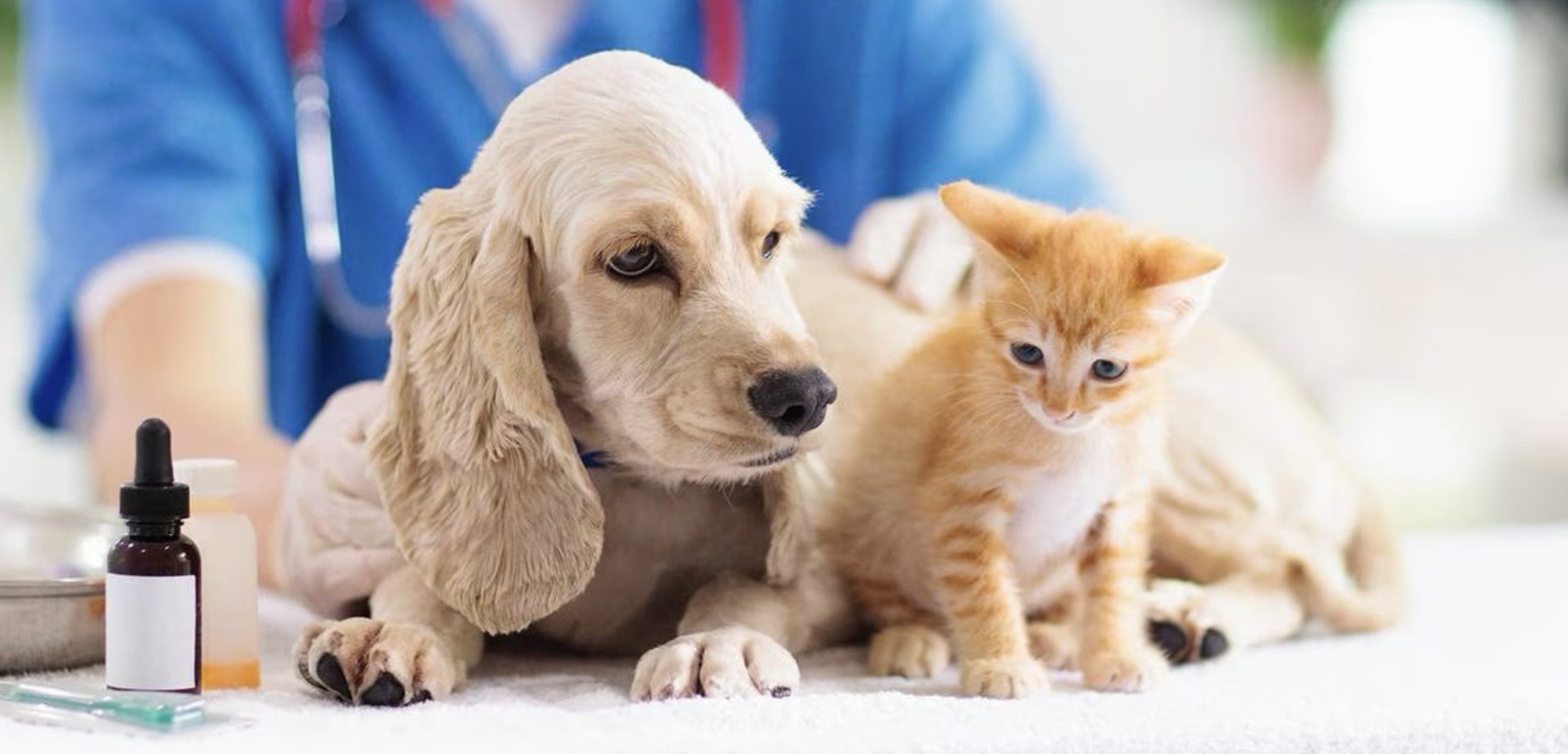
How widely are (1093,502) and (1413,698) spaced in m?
0.22

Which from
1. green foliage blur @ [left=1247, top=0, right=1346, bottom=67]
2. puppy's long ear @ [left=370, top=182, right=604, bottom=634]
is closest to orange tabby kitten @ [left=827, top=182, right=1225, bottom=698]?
puppy's long ear @ [left=370, top=182, right=604, bottom=634]

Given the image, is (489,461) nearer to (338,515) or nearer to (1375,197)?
(338,515)

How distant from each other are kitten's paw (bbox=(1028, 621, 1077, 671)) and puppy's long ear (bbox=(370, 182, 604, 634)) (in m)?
0.33

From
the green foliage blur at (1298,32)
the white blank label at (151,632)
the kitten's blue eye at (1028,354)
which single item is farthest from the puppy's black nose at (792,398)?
the green foliage blur at (1298,32)

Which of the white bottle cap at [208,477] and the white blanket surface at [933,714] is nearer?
the white blanket surface at [933,714]

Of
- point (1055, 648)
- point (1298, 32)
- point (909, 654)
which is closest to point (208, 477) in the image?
point (909, 654)

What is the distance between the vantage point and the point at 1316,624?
1342 mm

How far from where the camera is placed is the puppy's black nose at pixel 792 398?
932mm

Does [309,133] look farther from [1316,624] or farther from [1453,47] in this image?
[1453,47]

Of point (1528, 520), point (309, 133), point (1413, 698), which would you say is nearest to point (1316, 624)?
point (1413, 698)

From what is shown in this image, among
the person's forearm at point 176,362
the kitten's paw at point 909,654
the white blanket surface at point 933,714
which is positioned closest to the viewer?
the white blanket surface at point 933,714

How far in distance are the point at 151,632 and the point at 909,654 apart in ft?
1.53

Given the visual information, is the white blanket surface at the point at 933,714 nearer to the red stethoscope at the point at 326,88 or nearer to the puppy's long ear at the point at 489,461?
the puppy's long ear at the point at 489,461

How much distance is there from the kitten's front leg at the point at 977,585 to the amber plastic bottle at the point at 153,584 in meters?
0.45
